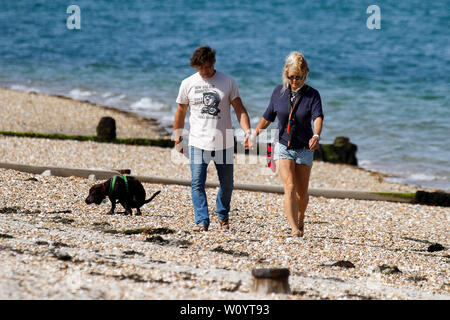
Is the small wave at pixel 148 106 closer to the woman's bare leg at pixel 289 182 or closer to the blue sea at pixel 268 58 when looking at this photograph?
the blue sea at pixel 268 58

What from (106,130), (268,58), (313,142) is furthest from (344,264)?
(268,58)

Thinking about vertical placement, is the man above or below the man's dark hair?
below

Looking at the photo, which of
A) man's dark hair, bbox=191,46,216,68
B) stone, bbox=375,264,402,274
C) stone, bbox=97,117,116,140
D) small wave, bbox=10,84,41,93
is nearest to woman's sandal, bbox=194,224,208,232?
man's dark hair, bbox=191,46,216,68

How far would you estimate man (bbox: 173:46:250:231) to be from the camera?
23.7ft

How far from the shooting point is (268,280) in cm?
503

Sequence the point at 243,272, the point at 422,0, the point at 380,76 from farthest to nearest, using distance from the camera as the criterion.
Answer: the point at 422,0
the point at 380,76
the point at 243,272

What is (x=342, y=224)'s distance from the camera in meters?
8.88

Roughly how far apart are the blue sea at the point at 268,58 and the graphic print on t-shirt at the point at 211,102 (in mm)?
8251

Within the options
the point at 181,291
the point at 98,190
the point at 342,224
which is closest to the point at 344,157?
the point at 342,224

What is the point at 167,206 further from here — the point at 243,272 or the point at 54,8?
the point at 54,8

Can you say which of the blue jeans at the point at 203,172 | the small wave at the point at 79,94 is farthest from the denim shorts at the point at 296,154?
the small wave at the point at 79,94

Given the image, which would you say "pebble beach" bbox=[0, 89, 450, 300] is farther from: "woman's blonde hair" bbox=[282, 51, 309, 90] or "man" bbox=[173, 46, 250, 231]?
"woman's blonde hair" bbox=[282, 51, 309, 90]

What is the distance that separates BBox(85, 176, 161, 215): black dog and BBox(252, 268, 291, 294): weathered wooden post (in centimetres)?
338
